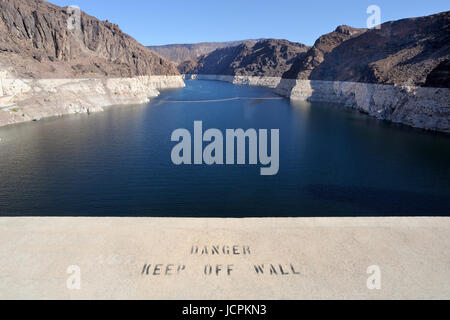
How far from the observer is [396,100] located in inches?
2226

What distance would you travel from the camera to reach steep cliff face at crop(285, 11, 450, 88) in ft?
183

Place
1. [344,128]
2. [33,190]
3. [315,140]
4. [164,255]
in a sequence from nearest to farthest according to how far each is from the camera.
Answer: [164,255] < [33,190] < [315,140] < [344,128]

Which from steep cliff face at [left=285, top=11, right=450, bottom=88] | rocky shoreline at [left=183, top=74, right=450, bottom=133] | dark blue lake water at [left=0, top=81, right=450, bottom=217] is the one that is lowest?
dark blue lake water at [left=0, top=81, right=450, bottom=217]

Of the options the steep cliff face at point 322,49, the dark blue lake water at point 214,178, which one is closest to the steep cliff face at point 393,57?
the steep cliff face at point 322,49

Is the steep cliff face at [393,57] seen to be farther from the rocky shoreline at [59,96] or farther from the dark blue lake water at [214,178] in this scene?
the rocky shoreline at [59,96]

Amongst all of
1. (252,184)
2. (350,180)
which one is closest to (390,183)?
(350,180)

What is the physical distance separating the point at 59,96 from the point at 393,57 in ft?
249

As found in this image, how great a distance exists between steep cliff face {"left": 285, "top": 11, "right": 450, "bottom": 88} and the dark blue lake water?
19229 millimetres

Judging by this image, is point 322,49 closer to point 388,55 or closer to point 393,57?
point 388,55

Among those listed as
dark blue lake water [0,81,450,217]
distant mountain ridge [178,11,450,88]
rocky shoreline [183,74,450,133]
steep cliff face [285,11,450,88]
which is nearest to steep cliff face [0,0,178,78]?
dark blue lake water [0,81,450,217]

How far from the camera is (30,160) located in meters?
29.4

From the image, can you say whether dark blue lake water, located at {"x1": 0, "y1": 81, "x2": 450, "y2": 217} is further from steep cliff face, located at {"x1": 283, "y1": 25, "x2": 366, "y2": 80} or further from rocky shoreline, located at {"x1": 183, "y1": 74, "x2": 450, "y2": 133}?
steep cliff face, located at {"x1": 283, "y1": 25, "x2": 366, "y2": 80}
